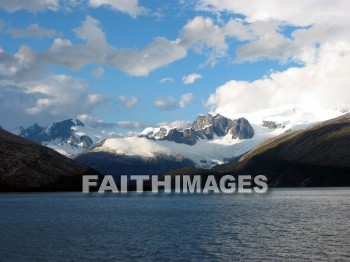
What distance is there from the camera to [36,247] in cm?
9744

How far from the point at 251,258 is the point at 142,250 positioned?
19.8 meters

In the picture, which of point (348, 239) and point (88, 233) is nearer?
point (348, 239)

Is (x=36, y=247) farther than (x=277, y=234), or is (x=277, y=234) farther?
(x=277, y=234)

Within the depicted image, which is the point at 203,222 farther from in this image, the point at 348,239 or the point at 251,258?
the point at 251,258

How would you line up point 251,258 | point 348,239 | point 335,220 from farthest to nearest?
point 335,220 → point 348,239 → point 251,258

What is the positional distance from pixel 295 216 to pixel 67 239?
229 ft

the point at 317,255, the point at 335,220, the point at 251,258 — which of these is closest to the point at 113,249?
the point at 251,258

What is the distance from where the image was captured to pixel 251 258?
82812mm

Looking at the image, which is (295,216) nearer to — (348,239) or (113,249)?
(348,239)

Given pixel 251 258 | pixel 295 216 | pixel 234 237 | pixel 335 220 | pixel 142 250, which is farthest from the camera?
pixel 295 216

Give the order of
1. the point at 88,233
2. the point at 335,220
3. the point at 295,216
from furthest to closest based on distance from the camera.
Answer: the point at 295,216
the point at 335,220
the point at 88,233

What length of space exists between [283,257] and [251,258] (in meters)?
5.05

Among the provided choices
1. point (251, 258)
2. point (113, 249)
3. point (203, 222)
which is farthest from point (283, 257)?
point (203, 222)

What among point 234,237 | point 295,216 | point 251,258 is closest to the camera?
point 251,258
